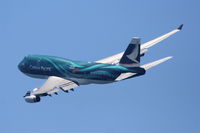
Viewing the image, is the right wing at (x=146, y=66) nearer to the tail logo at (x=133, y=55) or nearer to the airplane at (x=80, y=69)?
the airplane at (x=80, y=69)

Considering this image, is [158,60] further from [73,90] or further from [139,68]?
[73,90]

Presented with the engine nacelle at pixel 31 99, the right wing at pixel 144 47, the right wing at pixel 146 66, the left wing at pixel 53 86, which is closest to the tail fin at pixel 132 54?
the right wing at pixel 146 66

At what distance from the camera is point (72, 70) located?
137500 millimetres

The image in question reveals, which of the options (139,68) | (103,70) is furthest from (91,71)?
(139,68)

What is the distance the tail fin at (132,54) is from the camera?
12850cm

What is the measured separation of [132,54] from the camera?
424ft

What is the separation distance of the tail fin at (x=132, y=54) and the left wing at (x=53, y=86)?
1177 cm

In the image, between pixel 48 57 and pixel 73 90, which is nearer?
pixel 73 90

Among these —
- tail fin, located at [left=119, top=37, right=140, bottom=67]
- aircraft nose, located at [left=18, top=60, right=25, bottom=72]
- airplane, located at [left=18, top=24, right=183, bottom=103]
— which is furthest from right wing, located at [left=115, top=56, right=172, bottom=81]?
aircraft nose, located at [left=18, top=60, right=25, bottom=72]

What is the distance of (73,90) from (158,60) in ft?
61.6

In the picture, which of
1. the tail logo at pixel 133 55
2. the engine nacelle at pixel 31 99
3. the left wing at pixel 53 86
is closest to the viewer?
the engine nacelle at pixel 31 99

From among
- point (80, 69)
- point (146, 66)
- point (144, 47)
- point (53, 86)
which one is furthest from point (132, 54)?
point (53, 86)

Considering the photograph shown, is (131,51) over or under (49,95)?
over

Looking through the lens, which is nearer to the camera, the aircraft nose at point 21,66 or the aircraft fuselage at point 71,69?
the aircraft fuselage at point 71,69
